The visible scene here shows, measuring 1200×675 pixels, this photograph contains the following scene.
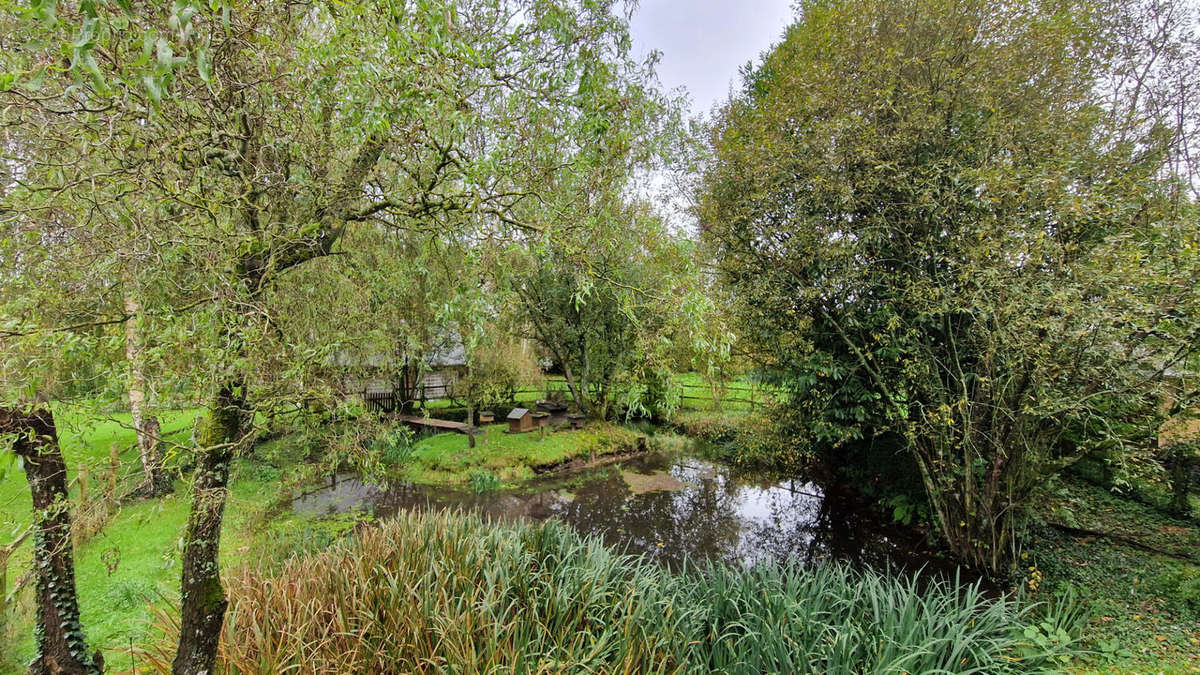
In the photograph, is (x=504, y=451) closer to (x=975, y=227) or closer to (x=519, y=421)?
(x=519, y=421)

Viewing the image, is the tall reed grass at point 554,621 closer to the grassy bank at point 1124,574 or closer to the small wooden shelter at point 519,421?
the grassy bank at point 1124,574

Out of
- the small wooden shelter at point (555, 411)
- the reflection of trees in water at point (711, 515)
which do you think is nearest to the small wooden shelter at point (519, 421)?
the small wooden shelter at point (555, 411)

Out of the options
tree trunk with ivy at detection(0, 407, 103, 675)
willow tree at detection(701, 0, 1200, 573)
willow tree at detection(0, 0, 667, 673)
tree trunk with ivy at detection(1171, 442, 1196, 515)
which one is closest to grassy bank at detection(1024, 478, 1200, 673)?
tree trunk with ivy at detection(1171, 442, 1196, 515)

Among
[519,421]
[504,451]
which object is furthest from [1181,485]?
[519,421]

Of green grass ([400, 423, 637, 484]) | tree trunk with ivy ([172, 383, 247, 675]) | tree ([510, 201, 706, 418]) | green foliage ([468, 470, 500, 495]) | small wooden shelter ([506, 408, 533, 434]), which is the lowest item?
green foliage ([468, 470, 500, 495])

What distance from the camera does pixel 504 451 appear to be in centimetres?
1040

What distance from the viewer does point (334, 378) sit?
11.7 feet

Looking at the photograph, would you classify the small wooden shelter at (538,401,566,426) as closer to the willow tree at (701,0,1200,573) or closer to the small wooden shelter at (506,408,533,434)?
the small wooden shelter at (506,408,533,434)

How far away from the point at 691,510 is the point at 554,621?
565cm

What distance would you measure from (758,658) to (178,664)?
357 centimetres

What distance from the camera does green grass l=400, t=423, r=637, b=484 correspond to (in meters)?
9.70

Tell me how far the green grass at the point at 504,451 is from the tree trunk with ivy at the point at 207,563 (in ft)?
22.1

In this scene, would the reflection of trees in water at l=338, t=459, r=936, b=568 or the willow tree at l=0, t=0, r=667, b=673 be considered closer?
the willow tree at l=0, t=0, r=667, b=673

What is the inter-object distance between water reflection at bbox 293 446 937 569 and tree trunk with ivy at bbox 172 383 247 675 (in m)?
4.47
